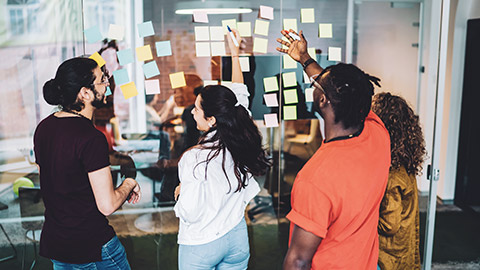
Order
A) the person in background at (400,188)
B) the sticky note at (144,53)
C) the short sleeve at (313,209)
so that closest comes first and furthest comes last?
the short sleeve at (313,209) < the person in background at (400,188) < the sticky note at (144,53)

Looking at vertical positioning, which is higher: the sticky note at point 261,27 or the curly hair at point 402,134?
the sticky note at point 261,27

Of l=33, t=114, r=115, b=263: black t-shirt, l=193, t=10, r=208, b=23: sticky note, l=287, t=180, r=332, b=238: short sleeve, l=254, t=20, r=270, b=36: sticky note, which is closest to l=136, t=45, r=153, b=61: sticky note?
l=193, t=10, r=208, b=23: sticky note

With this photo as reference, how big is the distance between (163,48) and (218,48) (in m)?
0.48

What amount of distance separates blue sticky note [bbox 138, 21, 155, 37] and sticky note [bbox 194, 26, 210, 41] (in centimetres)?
33

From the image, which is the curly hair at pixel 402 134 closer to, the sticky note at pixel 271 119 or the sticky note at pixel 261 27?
the sticky note at pixel 271 119

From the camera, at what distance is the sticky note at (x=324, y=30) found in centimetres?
324

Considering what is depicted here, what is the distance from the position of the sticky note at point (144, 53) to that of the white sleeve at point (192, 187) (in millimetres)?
1639

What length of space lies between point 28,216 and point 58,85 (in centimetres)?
192

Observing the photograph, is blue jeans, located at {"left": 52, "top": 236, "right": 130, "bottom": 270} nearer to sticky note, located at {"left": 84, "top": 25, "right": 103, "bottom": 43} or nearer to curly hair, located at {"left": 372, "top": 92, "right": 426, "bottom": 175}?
curly hair, located at {"left": 372, "top": 92, "right": 426, "bottom": 175}

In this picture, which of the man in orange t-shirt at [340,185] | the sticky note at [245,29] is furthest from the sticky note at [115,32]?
the man in orange t-shirt at [340,185]

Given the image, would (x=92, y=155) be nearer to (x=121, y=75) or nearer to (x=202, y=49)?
(x=121, y=75)

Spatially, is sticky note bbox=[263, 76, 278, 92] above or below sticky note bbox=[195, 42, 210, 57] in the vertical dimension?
below

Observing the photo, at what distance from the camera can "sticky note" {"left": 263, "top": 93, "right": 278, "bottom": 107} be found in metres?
3.29

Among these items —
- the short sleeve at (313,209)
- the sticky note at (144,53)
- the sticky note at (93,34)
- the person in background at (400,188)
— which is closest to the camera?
the short sleeve at (313,209)
